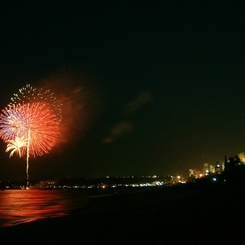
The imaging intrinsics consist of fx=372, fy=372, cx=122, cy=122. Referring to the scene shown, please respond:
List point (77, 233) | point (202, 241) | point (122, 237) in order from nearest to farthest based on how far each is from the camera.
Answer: point (202, 241) → point (122, 237) → point (77, 233)

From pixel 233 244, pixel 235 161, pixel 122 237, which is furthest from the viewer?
pixel 235 161

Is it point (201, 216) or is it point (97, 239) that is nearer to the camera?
point (97, 239)

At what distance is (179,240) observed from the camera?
11469 millimetres

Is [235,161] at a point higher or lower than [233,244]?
higher

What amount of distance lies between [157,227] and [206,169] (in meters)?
192

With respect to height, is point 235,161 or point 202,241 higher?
point 235,161

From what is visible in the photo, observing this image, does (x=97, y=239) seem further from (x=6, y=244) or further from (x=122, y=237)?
(x=6, y=244)

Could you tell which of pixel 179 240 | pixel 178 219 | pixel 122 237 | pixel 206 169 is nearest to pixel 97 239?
pixel 122 237

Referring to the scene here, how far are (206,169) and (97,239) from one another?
193 meters

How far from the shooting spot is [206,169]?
655 ft

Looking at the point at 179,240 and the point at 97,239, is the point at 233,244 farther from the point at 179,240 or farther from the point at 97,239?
the point at 97,239

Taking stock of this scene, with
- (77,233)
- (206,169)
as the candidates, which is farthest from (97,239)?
(206,169)

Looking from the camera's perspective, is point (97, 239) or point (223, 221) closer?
point (97, 239)

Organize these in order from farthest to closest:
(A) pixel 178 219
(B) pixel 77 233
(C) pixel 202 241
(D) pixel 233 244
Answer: (A) pixel 178 219 < (B) pixel 77 233 < (C) pixel 202 241 < (D) pixel 233 244
